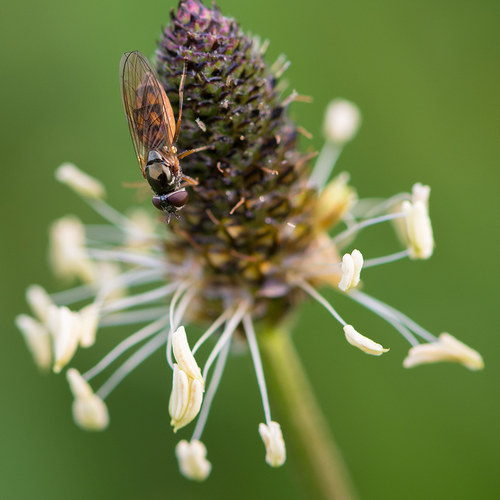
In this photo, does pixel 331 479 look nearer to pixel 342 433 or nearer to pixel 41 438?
pixel 342 433

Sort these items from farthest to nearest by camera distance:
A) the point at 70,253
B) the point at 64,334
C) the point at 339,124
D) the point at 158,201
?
the point at 339,124
the point at 70,253
the point at 64,334
the point at 158,201

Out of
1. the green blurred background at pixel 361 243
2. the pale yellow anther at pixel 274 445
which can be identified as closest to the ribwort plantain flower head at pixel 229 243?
the pale yellow anther at pixel 274 445

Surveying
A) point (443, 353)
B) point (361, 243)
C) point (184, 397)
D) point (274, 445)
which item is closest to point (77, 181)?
point (184, 397)

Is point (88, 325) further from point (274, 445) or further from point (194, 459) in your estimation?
point (274, 445)

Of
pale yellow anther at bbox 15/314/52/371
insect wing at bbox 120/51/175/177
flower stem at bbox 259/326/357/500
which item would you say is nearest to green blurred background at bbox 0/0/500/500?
flower stem at bbox 259/326/357/500

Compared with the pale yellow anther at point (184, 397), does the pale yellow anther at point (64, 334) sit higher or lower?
higher

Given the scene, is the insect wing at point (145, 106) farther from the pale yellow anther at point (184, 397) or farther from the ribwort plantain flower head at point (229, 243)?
the pale yellow anther at point (184, 397)

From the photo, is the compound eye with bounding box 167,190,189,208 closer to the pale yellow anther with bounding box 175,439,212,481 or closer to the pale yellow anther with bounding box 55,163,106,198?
the pale yellow anther with bounding box 55,163,106,198
